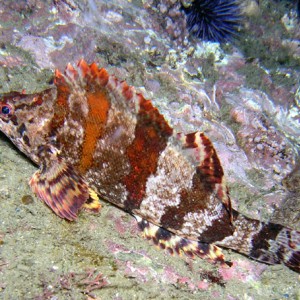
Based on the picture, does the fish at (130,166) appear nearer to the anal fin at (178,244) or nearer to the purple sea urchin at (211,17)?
the anal fin at (178,244)

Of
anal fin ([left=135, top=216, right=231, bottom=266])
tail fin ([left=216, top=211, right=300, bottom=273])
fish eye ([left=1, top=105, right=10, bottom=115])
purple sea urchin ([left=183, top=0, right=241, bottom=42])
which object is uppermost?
purple sea urchin ([left=183, top=0, right=241, bottom=42])

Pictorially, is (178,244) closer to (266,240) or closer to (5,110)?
(266,240)

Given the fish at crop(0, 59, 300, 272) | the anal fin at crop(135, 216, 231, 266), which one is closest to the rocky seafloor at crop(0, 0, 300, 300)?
the anal fin at crop(135, 216, 231, 266)

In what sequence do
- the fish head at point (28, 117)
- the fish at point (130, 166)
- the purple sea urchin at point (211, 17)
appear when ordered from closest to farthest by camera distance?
1. the fish at point (130, 166)
2. the fish head at point (28, 117)
3. the purple sea urchin at point (211, 17)

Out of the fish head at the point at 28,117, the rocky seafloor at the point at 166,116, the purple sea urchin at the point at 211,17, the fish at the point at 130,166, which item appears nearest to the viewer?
the rocky seafloor at the point at 166,116

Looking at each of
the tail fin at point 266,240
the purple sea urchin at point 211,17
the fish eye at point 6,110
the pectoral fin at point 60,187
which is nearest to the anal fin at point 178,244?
the tail fin at point 266,240

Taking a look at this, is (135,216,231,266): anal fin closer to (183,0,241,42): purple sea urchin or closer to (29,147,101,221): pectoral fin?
(29,147,101,221): pectoral fin
